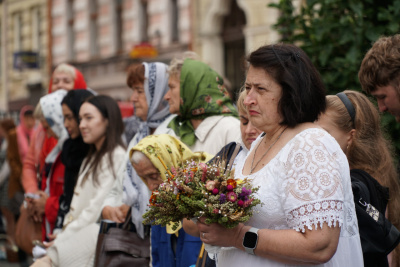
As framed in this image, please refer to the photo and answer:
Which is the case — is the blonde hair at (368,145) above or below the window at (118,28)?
below

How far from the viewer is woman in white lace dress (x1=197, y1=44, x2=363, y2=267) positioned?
2.50m

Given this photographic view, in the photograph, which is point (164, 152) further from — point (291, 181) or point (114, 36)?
point (114, 36)

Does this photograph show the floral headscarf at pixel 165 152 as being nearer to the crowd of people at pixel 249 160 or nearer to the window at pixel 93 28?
the crowd of people at pixel 249 160

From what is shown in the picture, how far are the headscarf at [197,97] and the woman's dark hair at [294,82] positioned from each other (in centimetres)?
199

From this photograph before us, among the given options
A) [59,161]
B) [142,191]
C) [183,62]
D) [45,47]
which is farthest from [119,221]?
[45,47]

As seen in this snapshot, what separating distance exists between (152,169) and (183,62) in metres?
1.06

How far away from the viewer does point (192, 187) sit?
260cm

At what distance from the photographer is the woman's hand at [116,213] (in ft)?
15.8

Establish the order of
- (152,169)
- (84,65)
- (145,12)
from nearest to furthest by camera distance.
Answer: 1. (152,169)
2. (145,12)
3. (84,65)

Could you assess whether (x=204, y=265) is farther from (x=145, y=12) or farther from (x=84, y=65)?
(x=84, y=65)

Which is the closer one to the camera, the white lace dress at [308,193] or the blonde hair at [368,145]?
the white lace dress at [308,193]

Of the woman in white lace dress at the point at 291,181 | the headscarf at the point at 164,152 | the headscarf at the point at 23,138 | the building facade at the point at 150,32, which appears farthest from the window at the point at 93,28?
the woman in white lace dress at the point at 291,181

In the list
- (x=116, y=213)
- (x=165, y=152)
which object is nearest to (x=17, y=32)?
(x=116, y=213)

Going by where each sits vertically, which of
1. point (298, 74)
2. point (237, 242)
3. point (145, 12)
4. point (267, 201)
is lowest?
point (237, 242)
